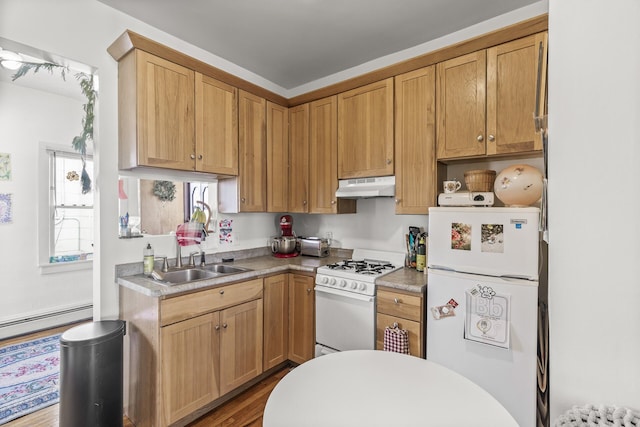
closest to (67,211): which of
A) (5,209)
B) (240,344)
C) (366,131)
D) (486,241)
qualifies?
(5,209)

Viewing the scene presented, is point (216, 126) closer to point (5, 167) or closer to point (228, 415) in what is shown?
point (228, 415)

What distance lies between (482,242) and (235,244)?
2.17 meters

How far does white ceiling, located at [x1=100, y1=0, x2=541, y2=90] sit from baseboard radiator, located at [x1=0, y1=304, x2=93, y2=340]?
339cm

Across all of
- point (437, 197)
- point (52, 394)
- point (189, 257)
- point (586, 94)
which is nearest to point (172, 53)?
point (189, 257)

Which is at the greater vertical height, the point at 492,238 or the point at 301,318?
the point at 492,238

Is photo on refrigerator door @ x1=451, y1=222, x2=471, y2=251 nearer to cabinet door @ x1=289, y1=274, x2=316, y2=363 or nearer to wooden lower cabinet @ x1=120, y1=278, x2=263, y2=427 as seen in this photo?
cabinet door @ x1=289, y1=274, x2=316, y2=363

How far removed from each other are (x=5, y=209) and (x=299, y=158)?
3239 mm

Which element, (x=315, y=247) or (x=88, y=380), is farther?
(x=315, y=247)

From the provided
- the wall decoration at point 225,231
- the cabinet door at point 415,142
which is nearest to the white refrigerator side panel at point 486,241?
the cabinet door at point 415,142

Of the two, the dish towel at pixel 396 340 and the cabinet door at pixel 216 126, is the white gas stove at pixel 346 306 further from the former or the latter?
the cabinet door at pixel 216 126

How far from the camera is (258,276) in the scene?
2.36 meters

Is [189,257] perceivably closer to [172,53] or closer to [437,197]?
[172,53]

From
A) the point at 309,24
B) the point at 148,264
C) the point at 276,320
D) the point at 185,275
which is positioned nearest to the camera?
the point at 148,264

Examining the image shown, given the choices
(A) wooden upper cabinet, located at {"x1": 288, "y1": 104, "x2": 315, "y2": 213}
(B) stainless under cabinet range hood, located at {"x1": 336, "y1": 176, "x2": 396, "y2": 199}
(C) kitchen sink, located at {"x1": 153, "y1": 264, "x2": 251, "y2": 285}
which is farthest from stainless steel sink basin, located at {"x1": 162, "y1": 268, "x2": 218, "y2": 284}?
(B) stainless under cabinet range hood, located at {"x1": 336, "y1": 176, "x2": 396, "y2": 199}
